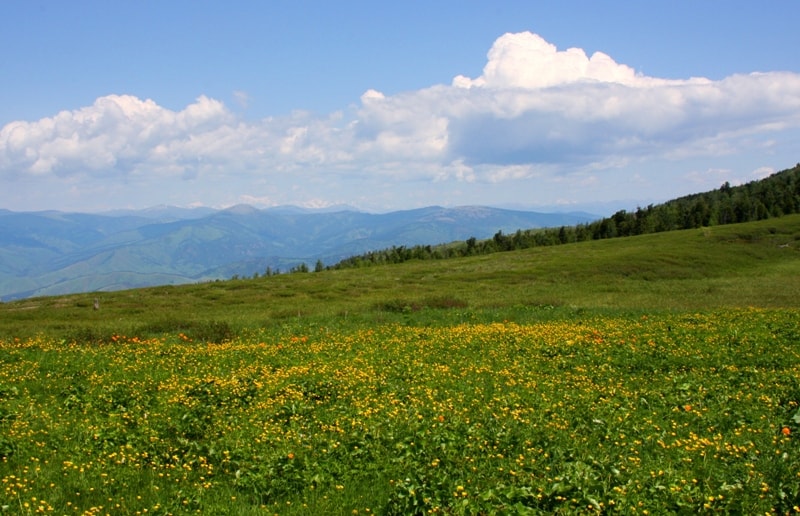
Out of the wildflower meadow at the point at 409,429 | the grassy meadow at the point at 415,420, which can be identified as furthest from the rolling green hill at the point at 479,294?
the wildflower meadow at the point at 409,429

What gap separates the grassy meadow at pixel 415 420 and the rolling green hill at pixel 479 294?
8782 millimetres

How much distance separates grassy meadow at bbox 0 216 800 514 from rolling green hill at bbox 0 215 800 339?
8.78 metres

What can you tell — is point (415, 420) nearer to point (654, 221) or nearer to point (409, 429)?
point (409, 429)

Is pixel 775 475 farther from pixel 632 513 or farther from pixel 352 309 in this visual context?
pixel 352 309

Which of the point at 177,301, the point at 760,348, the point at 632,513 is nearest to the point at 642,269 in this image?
the point at 760,348

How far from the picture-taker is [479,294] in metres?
52.7

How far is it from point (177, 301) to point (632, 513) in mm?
55641

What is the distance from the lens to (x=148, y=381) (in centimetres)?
1608

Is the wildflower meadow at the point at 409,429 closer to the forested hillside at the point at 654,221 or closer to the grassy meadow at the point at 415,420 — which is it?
Result: the grassy meadow at the point at 415,420

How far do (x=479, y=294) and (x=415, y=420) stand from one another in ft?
136

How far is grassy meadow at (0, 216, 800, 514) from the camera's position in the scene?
8383mm

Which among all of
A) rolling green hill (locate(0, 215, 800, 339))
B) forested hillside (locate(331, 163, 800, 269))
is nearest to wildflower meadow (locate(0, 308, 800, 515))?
rolling green hill (locate(0, 215, 800, 339))

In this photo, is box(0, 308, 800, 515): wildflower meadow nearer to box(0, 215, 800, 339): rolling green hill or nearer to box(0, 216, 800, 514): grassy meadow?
box(0, 216, 800, 514): grassy meadow

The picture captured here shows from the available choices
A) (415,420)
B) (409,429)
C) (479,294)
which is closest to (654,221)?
(479,294)
